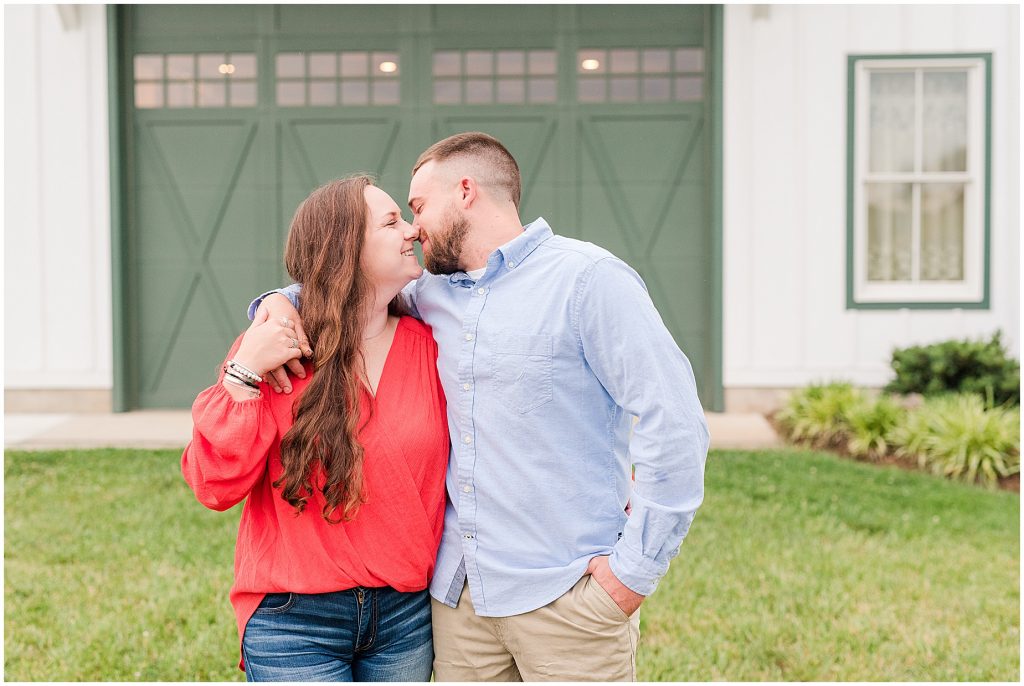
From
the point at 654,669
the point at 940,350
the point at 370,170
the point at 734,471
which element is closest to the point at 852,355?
the point at 940,350

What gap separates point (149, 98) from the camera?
31.9ft

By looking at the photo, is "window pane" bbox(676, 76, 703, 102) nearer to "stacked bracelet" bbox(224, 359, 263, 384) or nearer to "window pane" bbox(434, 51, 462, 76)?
"window pane" bbox(434, 51, 462, 76)

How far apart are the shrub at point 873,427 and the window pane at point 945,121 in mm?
3140

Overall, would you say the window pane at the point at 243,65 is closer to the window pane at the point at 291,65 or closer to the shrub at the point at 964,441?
the window pane at the point at 291,65

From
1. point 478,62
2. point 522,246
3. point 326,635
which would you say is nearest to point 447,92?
point 478,62

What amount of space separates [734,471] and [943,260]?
4.34 metres

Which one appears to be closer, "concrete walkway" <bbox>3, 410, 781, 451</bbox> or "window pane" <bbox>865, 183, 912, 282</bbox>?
"concrete walkway" <bbox>3, 410, 781, 451</bbox>

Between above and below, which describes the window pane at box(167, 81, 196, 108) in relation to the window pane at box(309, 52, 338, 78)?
below

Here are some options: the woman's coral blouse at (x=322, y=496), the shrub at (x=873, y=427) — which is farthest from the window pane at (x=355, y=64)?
the woman's coral blouse at (x=322, y=496)

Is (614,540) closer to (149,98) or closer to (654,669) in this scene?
(654,669)

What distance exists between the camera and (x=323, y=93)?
9.70 meters

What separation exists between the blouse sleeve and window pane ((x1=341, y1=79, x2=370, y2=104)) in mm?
8022

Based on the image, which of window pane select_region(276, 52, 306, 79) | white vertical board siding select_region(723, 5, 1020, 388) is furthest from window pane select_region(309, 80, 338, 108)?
white vertical board siding select_region(723, 5, 1020, 388)

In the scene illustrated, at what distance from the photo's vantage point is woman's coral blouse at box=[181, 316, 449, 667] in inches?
84.6
